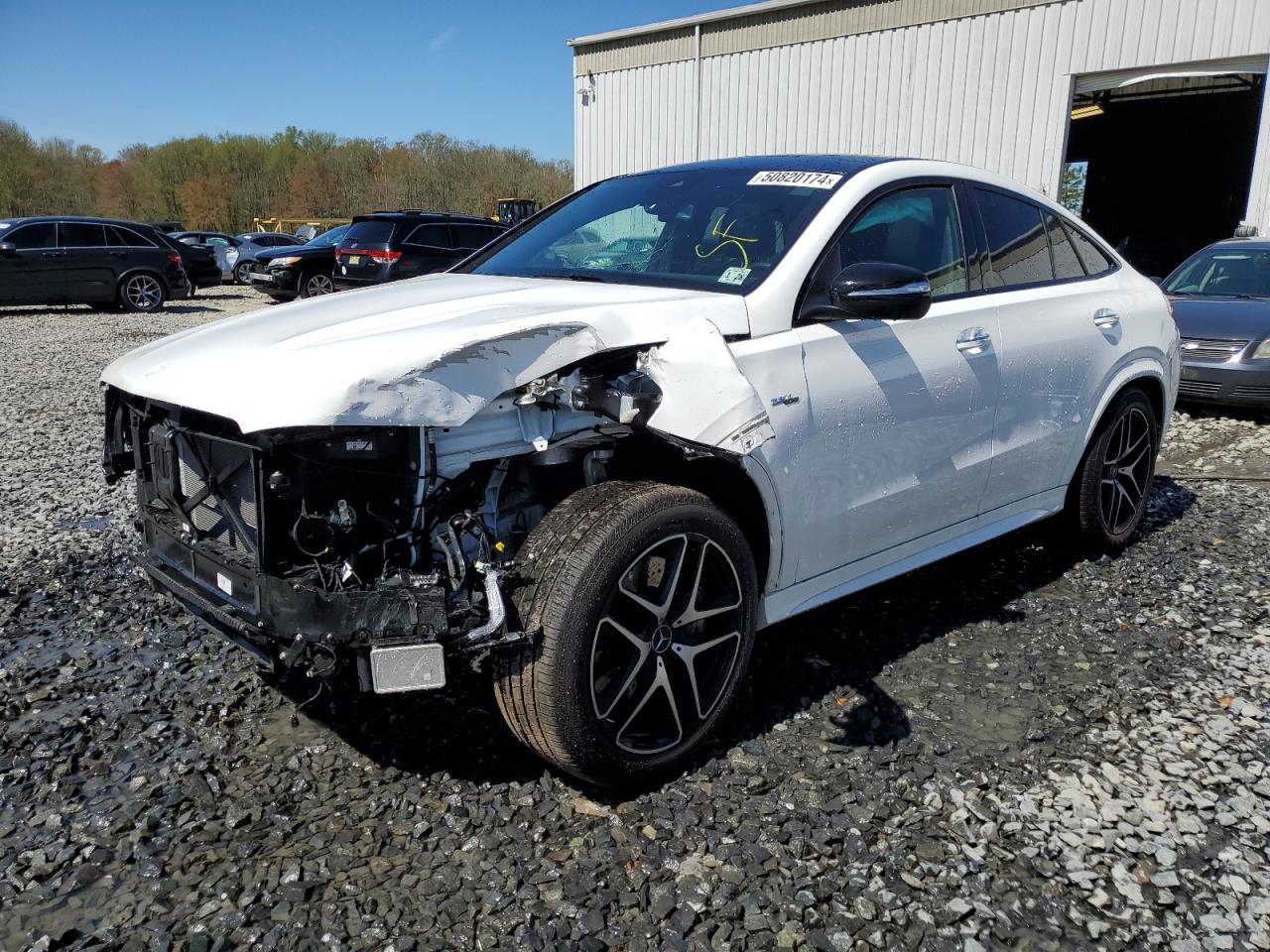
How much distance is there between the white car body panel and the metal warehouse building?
9.25 metres

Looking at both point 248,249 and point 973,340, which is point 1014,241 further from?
point 248,249

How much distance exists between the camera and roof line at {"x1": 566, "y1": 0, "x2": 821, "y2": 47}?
17250 millimetres

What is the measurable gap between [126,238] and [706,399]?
1661 cm

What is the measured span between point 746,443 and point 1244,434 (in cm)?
674

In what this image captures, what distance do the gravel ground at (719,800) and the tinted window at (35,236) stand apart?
1351 cm

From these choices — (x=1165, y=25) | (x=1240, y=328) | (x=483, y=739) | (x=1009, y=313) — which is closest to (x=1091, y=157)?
(x=1165, y=25)

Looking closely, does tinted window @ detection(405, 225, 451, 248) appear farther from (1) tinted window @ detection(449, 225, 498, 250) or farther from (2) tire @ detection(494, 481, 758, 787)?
(2) tire @ detection(494, 481, 758, 787)

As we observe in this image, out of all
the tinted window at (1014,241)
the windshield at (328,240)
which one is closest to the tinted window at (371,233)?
the windshield at (328,240)

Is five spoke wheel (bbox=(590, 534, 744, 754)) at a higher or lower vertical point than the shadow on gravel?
higher

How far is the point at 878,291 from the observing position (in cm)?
294

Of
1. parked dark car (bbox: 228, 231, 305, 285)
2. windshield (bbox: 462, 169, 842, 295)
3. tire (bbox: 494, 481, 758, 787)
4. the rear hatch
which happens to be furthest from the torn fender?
parked dark car (bbox: 228, 231, 305, 285)

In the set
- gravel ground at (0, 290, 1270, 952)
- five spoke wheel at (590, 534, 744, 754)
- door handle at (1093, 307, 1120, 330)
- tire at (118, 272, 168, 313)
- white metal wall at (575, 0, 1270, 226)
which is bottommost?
gravel ground at (0, 290, 1270, 952)

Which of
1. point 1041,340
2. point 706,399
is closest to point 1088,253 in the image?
point 1041,340

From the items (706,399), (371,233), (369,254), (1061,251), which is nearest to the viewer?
(706,399)
